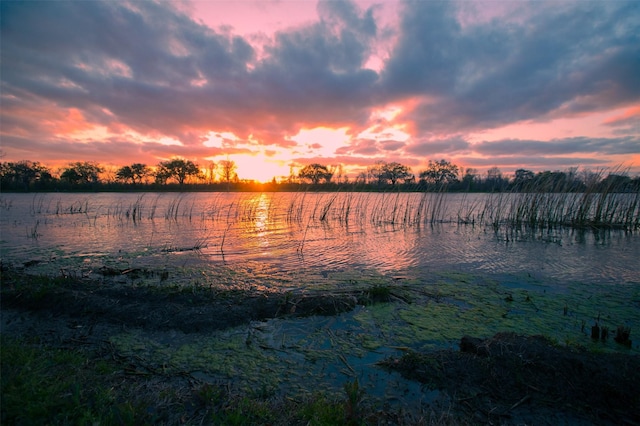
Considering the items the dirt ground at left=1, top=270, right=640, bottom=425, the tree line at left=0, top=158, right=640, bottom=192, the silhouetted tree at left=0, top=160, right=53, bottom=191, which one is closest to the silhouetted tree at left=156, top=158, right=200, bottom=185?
the tree line at left=0, top=158, right=640, bottom=192

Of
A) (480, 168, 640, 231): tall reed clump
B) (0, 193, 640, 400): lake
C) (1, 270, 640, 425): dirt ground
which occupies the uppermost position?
(480, 168, 640, 231): tall reed clump

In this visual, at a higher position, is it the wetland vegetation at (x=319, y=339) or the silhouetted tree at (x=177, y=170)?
the silhouetted tree at (x=177, y=170)

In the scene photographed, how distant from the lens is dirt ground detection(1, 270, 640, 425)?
327 cm

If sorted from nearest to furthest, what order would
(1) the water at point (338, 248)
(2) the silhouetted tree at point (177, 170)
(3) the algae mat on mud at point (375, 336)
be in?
(3) the algae mat on mud at point (375, 336) → (1) the water at point (338, 248) → (2) the silhouetted tree at point (177, 170)

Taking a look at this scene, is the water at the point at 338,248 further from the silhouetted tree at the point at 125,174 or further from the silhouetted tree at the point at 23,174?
the silhouetted tree at the point at 125,174

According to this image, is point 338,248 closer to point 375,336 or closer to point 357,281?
point 357,281

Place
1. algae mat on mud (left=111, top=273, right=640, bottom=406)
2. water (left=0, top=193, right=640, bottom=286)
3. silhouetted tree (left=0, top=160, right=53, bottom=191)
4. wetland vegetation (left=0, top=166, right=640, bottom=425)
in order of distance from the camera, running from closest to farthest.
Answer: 1. wetland vegetation (left=0, top=166, right=640, bottom=425)
2. algae mat on mud (left=111, top=273, right=640, bottom=406)
3. water (left=0, top=193, right=640, bottom=286)
4. silhouetted tree (left=0, top=160, right=53, bottom=191)

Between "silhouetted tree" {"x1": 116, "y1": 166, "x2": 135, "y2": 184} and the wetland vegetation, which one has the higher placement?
"silhouetted tree" {"x1": 116, "y1": 166, "x2": 135, "y2": 184}

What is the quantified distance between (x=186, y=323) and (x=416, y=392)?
3781 mm

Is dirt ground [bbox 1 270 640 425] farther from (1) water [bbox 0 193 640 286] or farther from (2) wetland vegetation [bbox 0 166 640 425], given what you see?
(1) water [bbox 0 193 640 286]

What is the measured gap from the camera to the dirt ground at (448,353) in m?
3.27

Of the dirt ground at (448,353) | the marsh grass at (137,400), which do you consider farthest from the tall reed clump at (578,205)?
the marsh grass at (137,400)

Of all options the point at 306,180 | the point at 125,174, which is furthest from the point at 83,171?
the point at 306,180

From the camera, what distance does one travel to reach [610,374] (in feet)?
11.4
